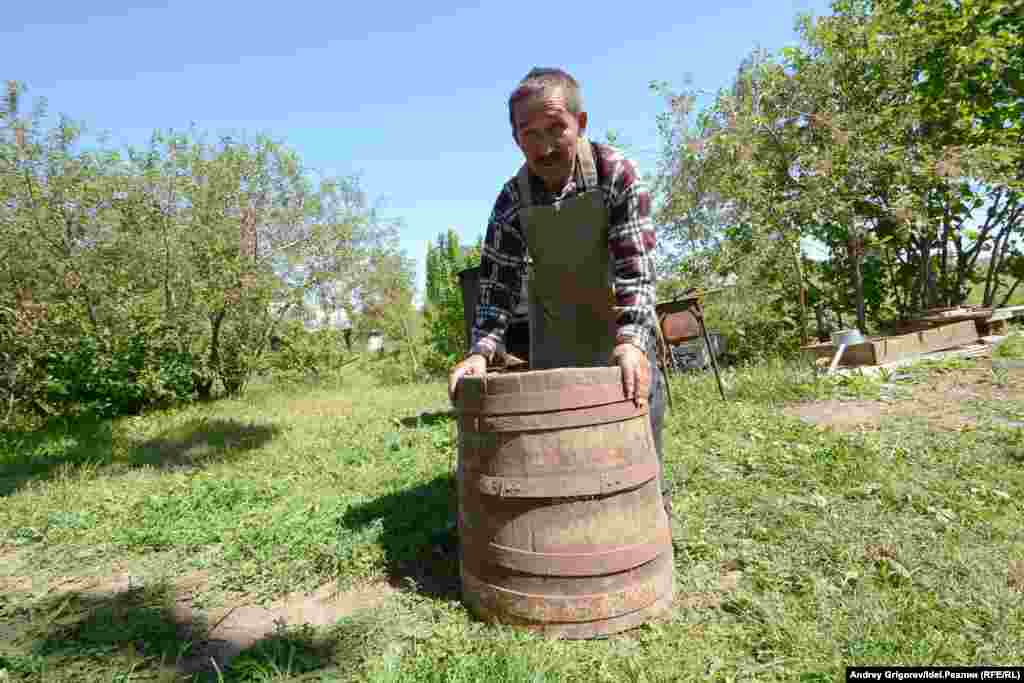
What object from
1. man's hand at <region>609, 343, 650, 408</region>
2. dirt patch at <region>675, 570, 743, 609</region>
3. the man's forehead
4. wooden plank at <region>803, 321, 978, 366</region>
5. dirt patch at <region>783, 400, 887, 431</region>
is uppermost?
the man's forehead

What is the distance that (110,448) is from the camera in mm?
6637

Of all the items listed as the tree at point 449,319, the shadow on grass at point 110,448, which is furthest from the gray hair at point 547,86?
the tree at point 449,319

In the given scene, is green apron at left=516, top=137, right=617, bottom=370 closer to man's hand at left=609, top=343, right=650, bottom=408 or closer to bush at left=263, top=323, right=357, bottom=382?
man's hand at left=609, top=343, right=650, bottom=408

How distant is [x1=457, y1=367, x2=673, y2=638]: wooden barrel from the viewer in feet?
6.57

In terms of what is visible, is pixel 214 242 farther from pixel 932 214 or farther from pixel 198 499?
pixel 932 214

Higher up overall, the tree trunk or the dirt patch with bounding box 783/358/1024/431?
the tree trunk

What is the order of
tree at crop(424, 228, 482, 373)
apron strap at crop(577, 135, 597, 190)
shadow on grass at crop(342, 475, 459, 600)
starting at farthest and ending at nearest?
tree at crop(424, 228, 482, 373) → shadow on grass at crop(342, 475, 459, 600) → apron strap at crop(577, 135, 597, 190)

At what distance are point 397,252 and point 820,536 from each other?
15380 millimetres

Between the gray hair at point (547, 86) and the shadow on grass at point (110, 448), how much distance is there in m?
5.21

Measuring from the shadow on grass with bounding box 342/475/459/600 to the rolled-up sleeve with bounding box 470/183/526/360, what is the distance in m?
1.10

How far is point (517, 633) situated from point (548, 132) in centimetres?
193

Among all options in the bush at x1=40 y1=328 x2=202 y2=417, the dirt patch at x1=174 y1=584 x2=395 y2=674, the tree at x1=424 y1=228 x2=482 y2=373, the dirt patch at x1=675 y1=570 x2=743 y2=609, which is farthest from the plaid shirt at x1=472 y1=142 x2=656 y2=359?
the tree at x1=424 y1=228 x2=482 y2=373

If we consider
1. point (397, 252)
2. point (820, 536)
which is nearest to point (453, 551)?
point (820, 536)

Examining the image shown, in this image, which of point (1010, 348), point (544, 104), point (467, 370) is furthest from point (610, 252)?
point (1010, 348)
